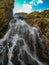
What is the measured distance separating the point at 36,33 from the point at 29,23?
6.32ft

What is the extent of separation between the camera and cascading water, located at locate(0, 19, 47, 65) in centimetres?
1831

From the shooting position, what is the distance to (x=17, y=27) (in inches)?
857

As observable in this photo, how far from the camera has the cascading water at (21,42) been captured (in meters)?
18.3

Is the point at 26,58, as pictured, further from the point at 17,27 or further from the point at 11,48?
the point at 17,27

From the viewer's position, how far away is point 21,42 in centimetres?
1984

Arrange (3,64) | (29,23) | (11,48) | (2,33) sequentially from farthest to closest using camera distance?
1. (29,23)
2. (2,33)
3. (11,48)
4. (3,64)

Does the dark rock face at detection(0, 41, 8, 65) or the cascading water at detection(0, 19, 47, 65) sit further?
the cascading water at detection(0, 19, 47, 65)

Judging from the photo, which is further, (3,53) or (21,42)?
(21,42)

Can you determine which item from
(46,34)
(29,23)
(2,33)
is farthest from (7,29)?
(46,34)

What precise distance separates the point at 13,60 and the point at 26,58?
4.31 ft

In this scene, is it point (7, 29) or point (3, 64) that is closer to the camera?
point (3, 64)

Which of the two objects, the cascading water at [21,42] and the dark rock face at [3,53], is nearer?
the dark rock face at [3,53]

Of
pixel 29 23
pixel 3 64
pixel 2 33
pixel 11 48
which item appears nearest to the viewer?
pixel 3 64

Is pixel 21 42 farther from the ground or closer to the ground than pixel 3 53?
farther from the ground
